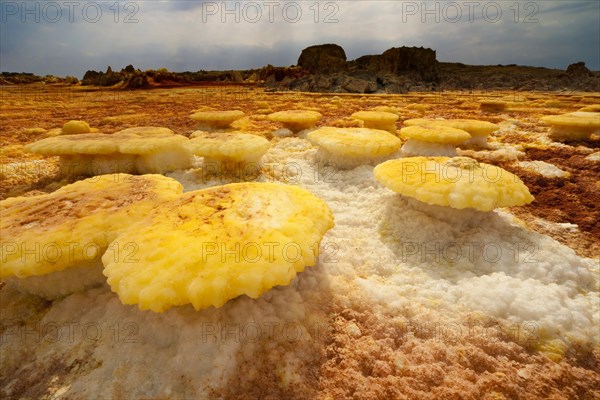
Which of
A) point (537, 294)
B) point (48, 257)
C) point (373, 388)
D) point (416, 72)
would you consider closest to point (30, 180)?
point (48, 257)

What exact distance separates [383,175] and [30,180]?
12.1ft

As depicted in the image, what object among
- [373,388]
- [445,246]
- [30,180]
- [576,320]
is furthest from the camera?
[30,180]

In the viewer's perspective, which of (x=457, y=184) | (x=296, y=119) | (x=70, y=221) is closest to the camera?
(x=70, y=221)

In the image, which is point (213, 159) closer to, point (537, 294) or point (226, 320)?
point (226, 320)

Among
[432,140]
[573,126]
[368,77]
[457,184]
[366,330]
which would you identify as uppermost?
[368,77]

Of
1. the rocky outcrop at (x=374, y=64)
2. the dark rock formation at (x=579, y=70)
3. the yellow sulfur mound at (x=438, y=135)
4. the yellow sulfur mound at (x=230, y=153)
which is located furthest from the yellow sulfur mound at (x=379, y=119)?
the dark rock formation at (x=579, y=70)

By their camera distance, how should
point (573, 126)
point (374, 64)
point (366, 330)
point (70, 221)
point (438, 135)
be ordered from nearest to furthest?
point (366, 330), point (70, 221), point (438, 135), point (573, 126), point (374, 64)

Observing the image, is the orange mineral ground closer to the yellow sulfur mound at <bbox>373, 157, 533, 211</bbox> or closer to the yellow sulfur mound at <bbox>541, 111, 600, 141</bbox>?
the yellow sulfur mound at <bbox>373, 157, 533, 211</bbox>

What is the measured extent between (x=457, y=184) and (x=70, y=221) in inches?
99.6

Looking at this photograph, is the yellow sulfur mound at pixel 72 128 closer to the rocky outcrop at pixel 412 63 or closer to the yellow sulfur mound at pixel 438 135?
the yellow sulfur mound at pixel 438 135

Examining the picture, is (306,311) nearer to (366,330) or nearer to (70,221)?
(366,330)

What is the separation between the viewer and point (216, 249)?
60.2 inches

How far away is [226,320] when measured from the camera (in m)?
1.62

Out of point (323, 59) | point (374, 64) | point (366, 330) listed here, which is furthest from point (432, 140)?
point (374, 64)
